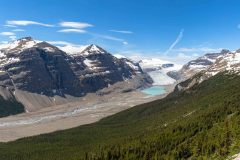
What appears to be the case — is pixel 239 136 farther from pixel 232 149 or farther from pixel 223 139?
pixel 232 149

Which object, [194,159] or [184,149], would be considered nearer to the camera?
[194,159]

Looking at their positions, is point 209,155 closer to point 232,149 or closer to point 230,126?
point 232,149

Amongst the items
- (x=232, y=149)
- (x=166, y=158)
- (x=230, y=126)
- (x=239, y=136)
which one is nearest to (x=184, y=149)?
(x=166, y=158)

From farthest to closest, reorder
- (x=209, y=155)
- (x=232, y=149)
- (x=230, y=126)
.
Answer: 1. (x=230, y=126)
2. (x=209, y=155)
3. (x=232, y=149)

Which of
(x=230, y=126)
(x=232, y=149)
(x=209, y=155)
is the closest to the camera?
(x=232, y=149)

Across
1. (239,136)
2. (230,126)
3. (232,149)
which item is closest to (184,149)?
A: (230,126)

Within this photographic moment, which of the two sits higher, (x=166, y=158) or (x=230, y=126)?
(x=230, y=126)

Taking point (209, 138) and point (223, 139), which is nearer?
point (223, 139)

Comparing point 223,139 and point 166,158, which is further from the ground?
point 223,139
